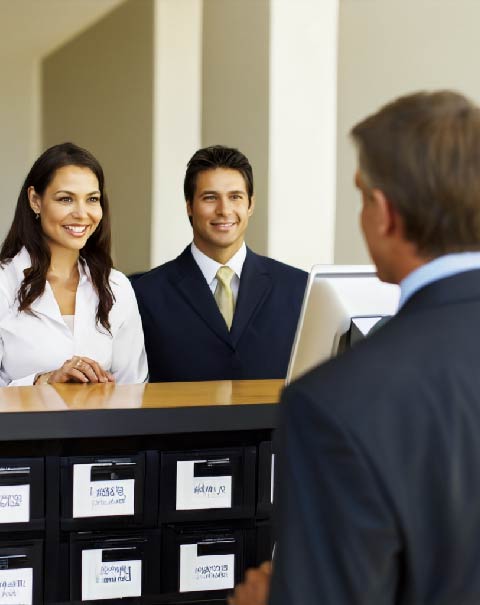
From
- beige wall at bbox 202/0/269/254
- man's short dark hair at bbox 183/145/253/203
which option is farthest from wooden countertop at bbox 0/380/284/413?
beige wall at bbox 202/0/269/254

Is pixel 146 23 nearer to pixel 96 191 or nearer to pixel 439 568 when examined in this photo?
pixel 96 191

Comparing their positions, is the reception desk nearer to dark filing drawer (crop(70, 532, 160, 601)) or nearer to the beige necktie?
dark filing drawer (crop(70, 532, 160, 601))

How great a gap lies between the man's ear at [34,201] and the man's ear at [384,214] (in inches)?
Result: 94.9

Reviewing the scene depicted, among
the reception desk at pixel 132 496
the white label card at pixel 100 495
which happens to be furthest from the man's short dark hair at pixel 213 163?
the white label card at pixel 100 495

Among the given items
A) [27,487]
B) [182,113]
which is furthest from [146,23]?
[27,487]

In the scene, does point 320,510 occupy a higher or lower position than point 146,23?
lower

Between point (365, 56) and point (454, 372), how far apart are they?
5695mm

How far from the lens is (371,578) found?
3.66 feet

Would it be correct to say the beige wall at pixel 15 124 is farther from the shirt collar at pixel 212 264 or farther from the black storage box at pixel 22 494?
the black storage box at pixel 22 494

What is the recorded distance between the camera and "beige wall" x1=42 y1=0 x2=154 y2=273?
8.96 m

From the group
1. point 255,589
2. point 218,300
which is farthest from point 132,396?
point 218,300

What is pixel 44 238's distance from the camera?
11.3 feet

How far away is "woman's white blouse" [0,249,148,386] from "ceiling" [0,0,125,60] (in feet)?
23.1

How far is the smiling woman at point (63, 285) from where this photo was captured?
3207mm
